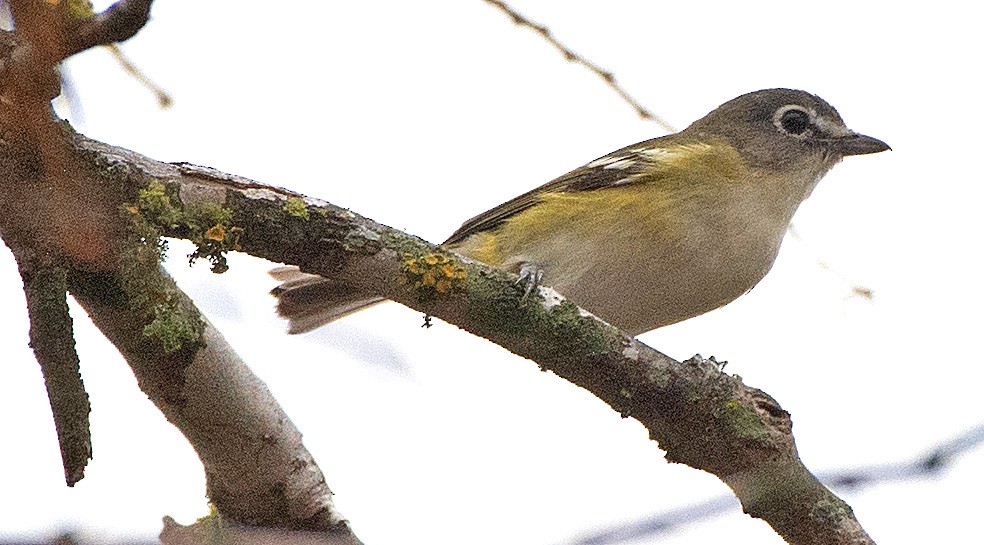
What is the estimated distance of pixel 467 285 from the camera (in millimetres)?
3633

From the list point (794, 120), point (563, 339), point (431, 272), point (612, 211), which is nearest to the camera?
point (431, 272)

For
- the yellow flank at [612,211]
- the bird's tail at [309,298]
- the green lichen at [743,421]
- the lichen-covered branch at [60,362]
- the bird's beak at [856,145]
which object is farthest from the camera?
the bird's beak at [856,145]

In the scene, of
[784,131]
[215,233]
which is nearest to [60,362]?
[215,233]

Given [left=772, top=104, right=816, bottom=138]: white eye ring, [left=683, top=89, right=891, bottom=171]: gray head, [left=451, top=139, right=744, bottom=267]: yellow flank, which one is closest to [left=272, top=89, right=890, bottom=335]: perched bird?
[left=451, top=139, right=744, bottom=267]: yellow flank

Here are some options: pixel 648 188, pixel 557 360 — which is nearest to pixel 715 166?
pixel 648 188

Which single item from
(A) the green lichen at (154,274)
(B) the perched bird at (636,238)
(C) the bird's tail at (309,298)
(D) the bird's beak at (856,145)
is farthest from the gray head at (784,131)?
(A) the green lichen at (154,274)

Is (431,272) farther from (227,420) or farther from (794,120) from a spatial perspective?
(794,120)

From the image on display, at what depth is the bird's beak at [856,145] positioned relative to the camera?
708 cm

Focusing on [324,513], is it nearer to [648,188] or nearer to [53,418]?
[53,418]

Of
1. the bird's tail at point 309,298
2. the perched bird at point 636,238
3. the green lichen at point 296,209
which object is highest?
the perched bird at point 636,238

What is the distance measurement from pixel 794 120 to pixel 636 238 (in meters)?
2.27

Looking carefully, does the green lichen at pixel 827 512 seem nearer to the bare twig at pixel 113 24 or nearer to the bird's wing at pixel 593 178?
the bird's wing at pixel 593 178

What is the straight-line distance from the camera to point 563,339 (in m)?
3.76

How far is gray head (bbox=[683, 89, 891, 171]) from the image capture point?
676 centimetres
